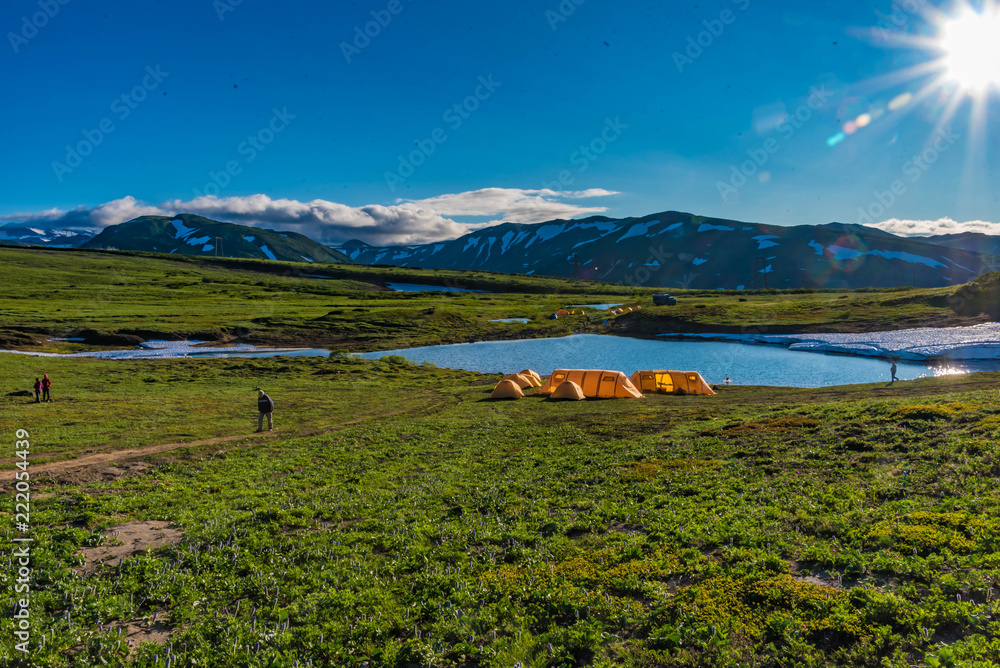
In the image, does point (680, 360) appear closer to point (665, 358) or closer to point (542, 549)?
point (665, 358)

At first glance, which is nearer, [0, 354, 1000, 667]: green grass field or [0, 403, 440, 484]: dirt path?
[0, 354, 1000, 667]: green grass field

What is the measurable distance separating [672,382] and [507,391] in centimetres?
1988

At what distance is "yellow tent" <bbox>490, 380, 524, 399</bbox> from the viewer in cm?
5281

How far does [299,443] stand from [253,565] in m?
17.6

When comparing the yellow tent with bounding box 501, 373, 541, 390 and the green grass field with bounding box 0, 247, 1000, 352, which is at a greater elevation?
the green grass field with bounding box 0, 247, 1000, 352

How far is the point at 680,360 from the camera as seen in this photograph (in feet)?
295

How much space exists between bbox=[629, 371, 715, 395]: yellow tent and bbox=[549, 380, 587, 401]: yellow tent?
10.5 m

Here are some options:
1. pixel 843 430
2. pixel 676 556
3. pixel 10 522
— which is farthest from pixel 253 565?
pixel 843 430

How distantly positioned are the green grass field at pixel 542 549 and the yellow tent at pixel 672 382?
90.6ft

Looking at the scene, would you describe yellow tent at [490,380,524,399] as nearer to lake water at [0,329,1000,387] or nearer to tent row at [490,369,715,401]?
tent row at [490,369,715,401]

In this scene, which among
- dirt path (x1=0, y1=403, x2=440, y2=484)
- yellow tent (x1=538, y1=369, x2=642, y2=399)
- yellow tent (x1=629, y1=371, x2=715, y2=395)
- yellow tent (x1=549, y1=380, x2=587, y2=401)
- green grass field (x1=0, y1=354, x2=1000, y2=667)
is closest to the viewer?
green grass field (x1=0, y1=354, x2=1000, y2=667)

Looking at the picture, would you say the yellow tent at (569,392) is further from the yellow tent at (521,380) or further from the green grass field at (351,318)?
the green grass field at (351,318)

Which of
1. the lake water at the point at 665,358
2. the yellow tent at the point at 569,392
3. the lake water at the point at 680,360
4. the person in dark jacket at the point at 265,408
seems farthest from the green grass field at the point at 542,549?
the lake water at the point at 665,358

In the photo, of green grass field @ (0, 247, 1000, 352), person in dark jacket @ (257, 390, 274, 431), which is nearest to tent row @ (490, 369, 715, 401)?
person in dark jacket @ (257, 390, 274, 431)
